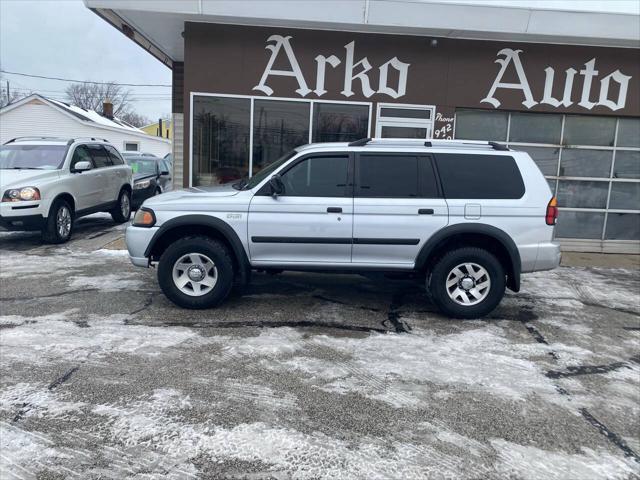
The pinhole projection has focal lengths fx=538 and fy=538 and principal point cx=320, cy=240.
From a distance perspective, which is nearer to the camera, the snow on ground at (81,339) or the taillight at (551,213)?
the snow on ground at (81,339)

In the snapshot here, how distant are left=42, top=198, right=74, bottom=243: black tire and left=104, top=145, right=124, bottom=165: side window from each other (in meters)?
2.46

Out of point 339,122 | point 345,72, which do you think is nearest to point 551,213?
point 339,122

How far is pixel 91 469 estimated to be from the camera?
2982 millimetres

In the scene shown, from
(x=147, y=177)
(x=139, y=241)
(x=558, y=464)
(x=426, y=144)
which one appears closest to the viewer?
(x=558, y=464)

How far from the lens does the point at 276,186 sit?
5.70m

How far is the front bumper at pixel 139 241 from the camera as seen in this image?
19.0 ft

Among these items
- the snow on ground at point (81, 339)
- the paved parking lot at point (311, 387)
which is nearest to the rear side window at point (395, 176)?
the paved parking lot at point (311, 387)

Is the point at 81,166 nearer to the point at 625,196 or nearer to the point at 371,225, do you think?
the point at 371,225

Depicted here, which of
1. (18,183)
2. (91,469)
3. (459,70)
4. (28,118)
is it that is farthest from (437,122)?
(28,118)

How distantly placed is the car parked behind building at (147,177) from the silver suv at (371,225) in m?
8.55

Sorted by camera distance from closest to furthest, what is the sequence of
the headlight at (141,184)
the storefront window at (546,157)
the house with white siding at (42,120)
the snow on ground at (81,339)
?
1. the snow on ground at (81,339)
2. the storefront window at (546,157)
3. the headlight at (141,184)
4. the house with white siding at (42,120)

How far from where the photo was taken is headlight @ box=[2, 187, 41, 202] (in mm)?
8991

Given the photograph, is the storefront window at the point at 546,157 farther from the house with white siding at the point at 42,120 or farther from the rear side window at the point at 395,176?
the house with white siding at the point at 42,120

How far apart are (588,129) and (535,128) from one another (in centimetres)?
104
